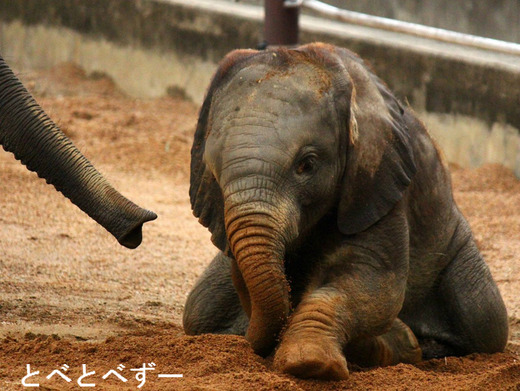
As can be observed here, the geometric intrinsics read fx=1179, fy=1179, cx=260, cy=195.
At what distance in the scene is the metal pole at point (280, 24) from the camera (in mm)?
9211

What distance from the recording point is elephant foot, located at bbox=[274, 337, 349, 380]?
15.0ft

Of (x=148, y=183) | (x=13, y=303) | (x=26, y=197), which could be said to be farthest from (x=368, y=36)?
(x=13, y=303)

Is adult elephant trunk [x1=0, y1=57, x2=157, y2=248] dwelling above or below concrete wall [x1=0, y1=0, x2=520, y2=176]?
above

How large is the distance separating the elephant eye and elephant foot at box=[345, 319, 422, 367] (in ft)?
2.72

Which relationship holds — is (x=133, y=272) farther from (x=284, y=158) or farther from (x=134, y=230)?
(x=284, y=158)

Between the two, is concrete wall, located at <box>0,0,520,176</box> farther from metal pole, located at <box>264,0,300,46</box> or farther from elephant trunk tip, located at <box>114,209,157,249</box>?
elephant trunk tip, located at <box>114,209,157,249</box>

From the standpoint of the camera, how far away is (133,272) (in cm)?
735

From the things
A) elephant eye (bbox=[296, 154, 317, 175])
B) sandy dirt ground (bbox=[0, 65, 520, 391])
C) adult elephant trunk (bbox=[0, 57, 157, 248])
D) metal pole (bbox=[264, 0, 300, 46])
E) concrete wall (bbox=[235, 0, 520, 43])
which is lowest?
sandy dirt ground (bbox=[0, 65, 520, 391])

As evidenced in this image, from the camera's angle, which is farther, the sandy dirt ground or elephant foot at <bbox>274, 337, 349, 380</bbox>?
the sandy dirt ground

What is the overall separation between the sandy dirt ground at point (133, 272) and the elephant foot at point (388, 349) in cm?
10

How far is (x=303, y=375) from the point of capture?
4.61 metres

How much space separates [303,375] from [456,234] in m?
1.47

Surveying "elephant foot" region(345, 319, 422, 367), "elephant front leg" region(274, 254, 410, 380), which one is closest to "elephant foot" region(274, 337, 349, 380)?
"elephant front leg" region(274, 254, 410, 380)

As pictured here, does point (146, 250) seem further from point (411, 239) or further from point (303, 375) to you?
point (303, 375)
